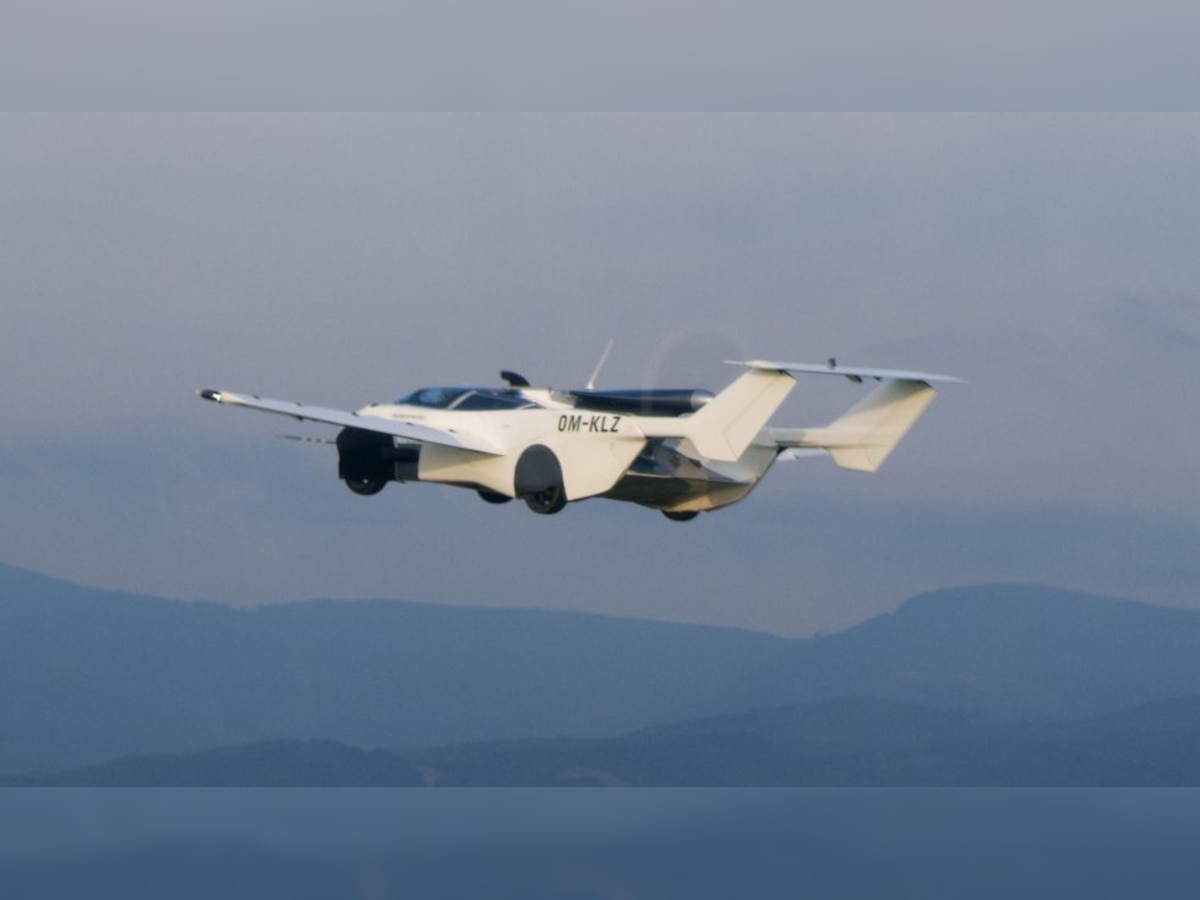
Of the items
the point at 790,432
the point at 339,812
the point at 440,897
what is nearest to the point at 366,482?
the point at 790,432

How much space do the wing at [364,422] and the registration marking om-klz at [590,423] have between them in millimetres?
1528

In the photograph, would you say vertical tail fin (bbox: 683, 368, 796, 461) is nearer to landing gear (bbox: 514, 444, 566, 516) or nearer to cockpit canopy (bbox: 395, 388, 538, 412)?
landing gear (bbox: 514, 444, 566, 516)

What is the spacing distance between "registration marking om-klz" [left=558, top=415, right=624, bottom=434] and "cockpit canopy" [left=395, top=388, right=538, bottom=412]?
130 cm

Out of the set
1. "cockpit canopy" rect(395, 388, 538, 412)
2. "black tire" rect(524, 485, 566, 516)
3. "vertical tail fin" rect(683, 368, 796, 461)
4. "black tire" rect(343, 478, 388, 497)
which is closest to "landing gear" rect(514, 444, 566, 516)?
"black tire" rect(524, 485, 566, 516)

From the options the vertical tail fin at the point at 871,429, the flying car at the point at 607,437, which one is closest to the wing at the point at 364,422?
the flying car at the point at 607,437

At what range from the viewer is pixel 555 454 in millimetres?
44406

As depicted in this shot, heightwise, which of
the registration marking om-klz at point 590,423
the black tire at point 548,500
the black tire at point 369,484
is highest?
the registration marking om-klz at point 590,423

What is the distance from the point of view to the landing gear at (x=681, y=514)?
153 ft

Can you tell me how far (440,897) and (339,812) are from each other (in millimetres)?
66679

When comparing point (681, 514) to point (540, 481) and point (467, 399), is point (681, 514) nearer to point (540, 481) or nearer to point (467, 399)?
point (540, 481)

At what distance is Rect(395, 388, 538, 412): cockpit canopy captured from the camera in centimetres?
4616

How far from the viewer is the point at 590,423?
4419cm

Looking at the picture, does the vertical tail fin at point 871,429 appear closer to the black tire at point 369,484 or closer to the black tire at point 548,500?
the black tire at point 548,500

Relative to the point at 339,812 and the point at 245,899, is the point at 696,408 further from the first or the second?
the point at 339,812
